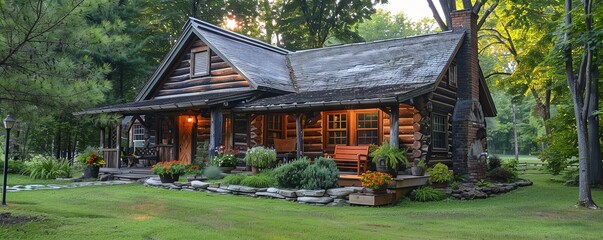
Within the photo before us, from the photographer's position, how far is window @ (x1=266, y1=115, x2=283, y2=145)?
18.6m

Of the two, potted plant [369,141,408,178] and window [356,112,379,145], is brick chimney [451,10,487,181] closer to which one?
window [356,112,379,145]

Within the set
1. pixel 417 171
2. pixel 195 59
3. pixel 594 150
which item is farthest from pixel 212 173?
pixel 594 150

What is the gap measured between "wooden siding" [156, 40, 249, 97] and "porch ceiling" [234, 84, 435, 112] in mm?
2589

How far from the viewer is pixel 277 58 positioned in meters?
23.1

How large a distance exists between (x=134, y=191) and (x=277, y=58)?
11.3m

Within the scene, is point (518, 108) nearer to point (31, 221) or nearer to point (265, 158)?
point (265, 158)

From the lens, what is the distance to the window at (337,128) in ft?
57.7

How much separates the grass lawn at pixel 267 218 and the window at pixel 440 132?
12.9 feet

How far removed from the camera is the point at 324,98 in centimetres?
1541

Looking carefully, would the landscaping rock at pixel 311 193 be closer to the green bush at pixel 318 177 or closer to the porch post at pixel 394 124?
the green bush at pixel 318 177

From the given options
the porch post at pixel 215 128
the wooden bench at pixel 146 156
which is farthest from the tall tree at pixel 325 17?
the porch post at pixel 215 128

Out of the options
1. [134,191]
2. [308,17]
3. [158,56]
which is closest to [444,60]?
[134,191]

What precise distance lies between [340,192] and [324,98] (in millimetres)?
4138

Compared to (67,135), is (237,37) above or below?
above
